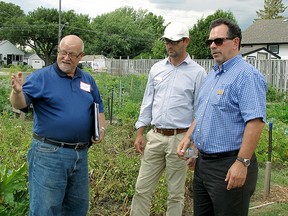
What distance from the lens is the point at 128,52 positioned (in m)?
70.9

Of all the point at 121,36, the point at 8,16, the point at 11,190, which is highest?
the point at 8,16

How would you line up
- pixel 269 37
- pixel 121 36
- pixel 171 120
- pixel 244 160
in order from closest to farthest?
pixel 244 160 < pixel 171 120 < pixel 269 37 < pixel 121 36

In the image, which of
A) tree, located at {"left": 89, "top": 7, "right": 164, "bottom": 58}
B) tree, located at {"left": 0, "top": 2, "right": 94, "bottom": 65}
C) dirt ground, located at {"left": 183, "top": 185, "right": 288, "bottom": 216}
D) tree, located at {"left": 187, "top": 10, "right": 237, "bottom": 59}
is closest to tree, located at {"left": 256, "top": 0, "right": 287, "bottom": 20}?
tree, located at {"left": 89, "top": 7, "right": 164, "bottom": 58}

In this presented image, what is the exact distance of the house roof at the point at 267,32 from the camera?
3669 cm

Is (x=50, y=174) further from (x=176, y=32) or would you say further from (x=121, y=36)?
(x=121, y=36)

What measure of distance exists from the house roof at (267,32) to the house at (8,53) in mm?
43341

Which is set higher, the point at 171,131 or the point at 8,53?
the point at 8,53

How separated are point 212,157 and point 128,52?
Result: 68507 millimetres

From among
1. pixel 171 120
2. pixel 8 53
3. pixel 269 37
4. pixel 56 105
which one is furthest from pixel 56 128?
pixel 8 53

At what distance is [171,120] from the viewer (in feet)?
13.3

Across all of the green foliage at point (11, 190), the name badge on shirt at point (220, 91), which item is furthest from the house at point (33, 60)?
the name badge on shirt at point (220, 91)

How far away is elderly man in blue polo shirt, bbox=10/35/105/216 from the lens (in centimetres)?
337

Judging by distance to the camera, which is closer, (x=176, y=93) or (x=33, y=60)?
(x=176, y=93)

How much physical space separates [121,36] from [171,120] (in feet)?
228
